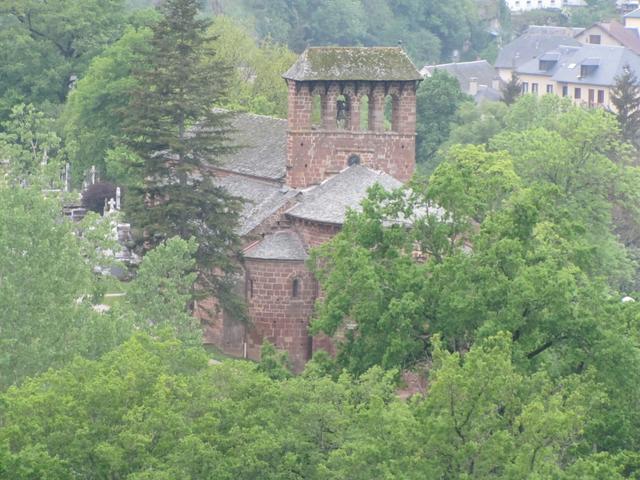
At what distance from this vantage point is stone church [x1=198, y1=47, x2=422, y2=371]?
7019 cm

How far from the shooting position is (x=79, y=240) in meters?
67.0

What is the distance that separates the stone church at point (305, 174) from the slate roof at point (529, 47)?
83.5m

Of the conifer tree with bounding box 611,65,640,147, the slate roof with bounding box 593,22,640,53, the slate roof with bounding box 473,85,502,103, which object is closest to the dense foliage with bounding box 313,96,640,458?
the conifer tree with bounding box 611,65,640,147

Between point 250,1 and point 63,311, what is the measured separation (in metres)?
125

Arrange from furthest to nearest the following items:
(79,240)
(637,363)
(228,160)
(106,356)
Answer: (228,160) → (79,240) → (637,363) → (106,356)

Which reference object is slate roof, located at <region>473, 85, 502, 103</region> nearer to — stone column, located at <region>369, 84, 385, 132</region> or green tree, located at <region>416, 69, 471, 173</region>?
green tree, located at <region>416, 69, 471, 173</region>

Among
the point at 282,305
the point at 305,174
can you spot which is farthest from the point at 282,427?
the point at 305,174

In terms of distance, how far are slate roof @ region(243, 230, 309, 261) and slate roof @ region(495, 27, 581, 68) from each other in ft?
295

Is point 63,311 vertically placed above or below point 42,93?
below

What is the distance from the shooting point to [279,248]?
70375mm

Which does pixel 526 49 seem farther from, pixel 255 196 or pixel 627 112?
pixel 255 196

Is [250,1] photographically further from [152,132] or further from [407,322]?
[407,322]

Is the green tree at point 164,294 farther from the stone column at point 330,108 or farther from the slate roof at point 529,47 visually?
the slate roof at point 529,47

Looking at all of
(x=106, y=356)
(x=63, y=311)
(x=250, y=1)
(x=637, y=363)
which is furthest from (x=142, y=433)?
(x=250, y=1)
